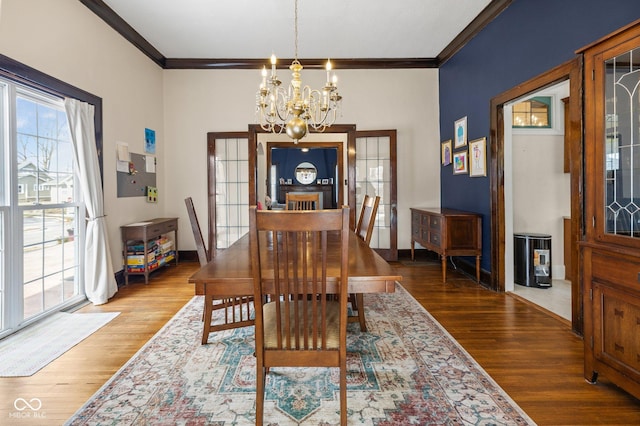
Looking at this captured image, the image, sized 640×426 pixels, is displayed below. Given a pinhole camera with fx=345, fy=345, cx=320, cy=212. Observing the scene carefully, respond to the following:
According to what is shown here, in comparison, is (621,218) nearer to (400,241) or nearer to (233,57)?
(400,241)

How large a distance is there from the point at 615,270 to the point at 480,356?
964 millimetres

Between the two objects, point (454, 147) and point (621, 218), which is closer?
point (621, 218)

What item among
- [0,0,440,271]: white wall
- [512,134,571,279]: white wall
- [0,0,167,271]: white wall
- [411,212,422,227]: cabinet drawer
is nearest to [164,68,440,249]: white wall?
[0,0,440,271]: white wall

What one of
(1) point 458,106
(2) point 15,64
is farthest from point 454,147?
(2) point 15,64

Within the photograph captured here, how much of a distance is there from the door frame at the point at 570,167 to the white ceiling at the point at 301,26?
4.19ft

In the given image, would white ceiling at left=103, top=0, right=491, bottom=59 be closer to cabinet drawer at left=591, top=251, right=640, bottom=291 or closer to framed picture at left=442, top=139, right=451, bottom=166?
framed picture at left=442, top=139, right=451, bottom=166

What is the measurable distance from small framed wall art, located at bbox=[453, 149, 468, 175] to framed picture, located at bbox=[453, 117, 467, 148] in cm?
12

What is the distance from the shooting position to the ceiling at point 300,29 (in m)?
3.76

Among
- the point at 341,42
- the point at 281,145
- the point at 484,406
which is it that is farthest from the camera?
the point at 281,145

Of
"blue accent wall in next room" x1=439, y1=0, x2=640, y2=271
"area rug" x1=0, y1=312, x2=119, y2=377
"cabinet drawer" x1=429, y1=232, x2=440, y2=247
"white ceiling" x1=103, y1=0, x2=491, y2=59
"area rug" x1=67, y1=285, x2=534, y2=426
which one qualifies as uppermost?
"white ceiling" x1=103, y1=0, x2=491, y2=59

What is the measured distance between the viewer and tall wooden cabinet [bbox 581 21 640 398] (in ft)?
5.55

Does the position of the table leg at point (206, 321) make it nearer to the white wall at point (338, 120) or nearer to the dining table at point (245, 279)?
the dining table at point (245, 279)

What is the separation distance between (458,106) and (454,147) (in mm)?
562

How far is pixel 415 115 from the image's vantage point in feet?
18.1
